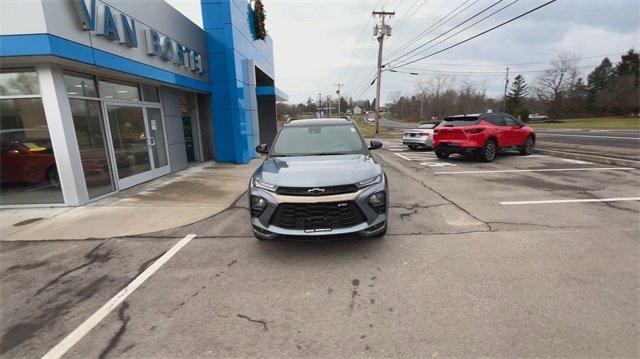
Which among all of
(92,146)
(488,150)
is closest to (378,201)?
(92,146)

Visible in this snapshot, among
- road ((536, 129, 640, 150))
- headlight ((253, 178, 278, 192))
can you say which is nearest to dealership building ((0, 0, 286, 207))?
headlight ((253, 178, 278, 192))

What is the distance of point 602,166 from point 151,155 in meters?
13.7

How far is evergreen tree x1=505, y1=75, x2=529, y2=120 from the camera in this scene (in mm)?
63844

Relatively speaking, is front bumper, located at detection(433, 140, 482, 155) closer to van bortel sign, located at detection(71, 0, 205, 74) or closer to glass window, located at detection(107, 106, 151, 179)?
van bortel sign, located at detection(71, 0, 205, 74)

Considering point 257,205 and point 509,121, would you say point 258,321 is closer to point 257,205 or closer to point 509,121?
point 257,205

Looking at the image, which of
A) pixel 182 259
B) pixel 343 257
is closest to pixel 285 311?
pixel 343 257

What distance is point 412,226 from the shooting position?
5.21m

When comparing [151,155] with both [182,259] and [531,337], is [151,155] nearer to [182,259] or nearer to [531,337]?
[182,259]

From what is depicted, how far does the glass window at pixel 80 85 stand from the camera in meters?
6.80

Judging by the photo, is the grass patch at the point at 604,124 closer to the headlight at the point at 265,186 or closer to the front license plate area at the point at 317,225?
the front license plate area at the point at 317,225

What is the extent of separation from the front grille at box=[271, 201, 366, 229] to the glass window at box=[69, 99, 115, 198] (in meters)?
5.73

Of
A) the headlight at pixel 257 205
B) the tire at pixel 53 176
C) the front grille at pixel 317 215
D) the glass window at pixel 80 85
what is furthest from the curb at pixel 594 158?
the tire at pixel 53 176

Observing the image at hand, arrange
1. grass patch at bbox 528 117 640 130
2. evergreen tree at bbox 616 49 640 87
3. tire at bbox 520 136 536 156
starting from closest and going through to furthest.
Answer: tire at bbox 520 136 536 156 < grass patch at bbox 528 117 640 130 < evergreen tree at bbox 616 49 640 87

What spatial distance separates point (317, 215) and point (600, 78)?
8467cm
